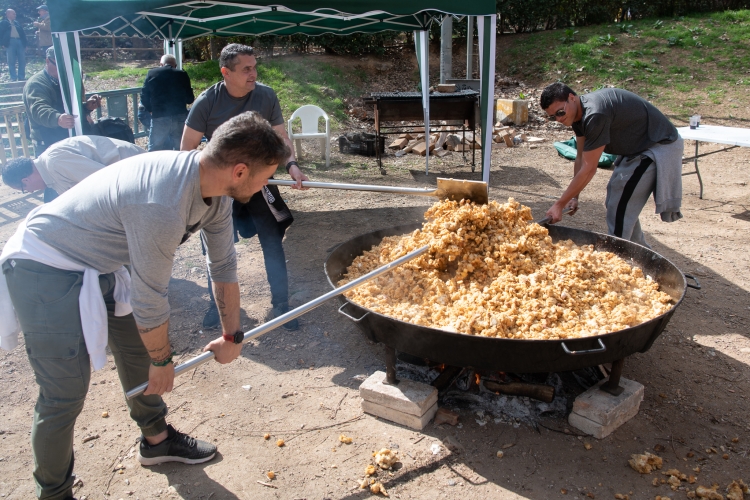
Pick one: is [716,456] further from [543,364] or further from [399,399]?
[399,399]

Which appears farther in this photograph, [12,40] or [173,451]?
[12,40]

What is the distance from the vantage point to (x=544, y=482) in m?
2.64

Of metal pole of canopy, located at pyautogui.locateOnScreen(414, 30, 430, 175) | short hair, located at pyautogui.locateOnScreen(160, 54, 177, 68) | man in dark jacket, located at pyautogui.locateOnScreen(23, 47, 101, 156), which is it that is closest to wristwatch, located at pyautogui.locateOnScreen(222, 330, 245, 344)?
man in dark jacket, located at pyautogui.locateOnScreen(23, 47, 101, 156)

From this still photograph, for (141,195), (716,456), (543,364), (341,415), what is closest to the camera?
(141,195)

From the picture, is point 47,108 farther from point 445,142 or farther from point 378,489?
point 445,142

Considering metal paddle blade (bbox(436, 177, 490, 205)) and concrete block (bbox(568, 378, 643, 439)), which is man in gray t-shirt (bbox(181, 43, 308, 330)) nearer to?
metal paddle blade (bbox(436, 177, 490, 205))

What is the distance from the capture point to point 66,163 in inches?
125

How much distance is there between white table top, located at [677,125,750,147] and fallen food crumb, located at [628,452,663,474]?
5.12 m

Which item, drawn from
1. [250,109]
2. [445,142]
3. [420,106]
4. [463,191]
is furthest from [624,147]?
[445,142]

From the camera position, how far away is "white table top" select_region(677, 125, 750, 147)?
6.46 m

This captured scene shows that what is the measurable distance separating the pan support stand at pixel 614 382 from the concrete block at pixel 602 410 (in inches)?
0.8

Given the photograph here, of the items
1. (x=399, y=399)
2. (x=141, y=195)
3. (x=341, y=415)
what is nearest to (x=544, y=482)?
(x=399, y=399)

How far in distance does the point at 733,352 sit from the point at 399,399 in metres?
2.47

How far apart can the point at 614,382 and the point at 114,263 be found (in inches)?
101
